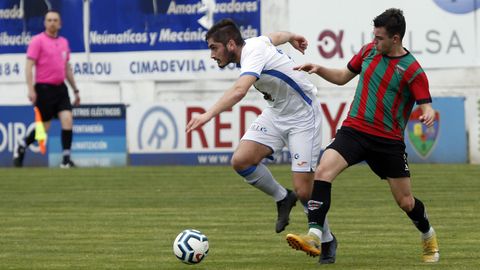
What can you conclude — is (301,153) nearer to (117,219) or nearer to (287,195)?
(287,195)

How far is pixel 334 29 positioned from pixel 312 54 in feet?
1.87

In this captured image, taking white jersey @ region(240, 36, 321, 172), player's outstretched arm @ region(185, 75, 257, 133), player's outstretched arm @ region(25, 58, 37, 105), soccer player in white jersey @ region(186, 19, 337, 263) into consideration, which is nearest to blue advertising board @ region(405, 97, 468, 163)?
player's outstretched arm @ region(25, 58, 37, 105)

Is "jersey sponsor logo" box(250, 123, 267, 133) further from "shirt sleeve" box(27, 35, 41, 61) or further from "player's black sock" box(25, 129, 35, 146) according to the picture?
"player's black sock" box(25, 129, 35, 146)

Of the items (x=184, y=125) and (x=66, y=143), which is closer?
(x=66, y=143)

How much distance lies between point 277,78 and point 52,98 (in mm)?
11460

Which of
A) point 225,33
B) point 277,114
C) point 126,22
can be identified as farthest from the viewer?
point 126,22

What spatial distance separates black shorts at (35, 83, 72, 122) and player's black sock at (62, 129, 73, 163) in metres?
0.38

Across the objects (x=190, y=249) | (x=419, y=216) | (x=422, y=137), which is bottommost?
(x=422, y=137)

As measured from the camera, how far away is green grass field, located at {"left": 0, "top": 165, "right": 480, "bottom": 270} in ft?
34.8

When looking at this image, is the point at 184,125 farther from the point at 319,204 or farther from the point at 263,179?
the point at 319,204

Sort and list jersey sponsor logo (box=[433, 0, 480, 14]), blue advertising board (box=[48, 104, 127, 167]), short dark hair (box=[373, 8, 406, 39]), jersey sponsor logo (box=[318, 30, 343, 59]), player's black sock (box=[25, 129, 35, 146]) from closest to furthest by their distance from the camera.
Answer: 1. short dark hair (box=[373, 8, 406, 39])
2. jersey sponsor logo (box=[433, 0, 480, 14])
3. player's black sock (box=[25, 129, 35, 146])
4. jersey sponsor logo (box=[318, 30, 343, 59])
5. blue advertising board (box=[48, 104, 127, 167])

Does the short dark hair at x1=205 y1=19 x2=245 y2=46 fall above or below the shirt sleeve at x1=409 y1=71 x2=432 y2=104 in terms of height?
above

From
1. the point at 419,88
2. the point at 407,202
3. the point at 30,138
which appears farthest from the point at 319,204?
the point at 30,138

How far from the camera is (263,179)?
11.4 m
